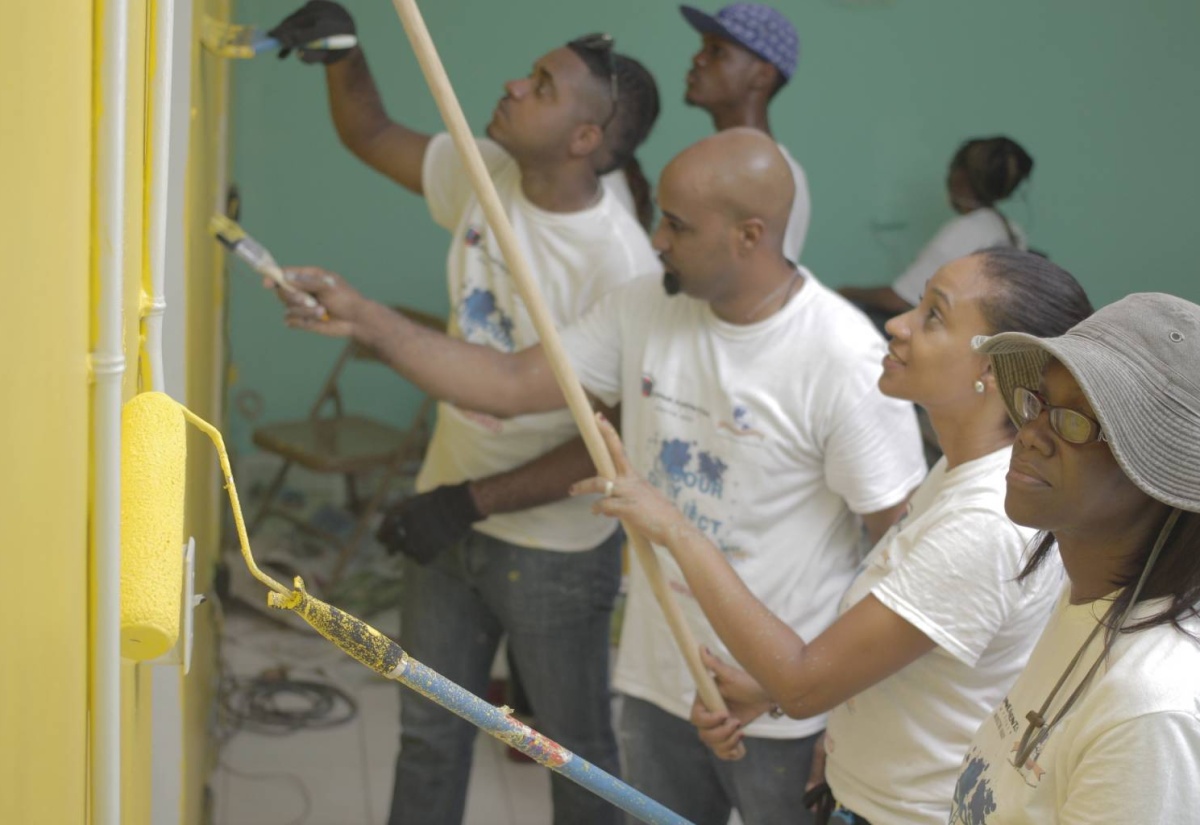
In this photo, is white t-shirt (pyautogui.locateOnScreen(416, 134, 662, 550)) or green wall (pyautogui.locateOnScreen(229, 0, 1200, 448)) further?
green wall (pyautogui.locateOnScreen(229, 0, 1200, 448))

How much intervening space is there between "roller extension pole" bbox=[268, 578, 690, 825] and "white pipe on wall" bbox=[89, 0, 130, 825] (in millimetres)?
149

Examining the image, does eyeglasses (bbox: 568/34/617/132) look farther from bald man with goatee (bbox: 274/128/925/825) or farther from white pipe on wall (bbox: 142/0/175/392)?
white pipe on wall (bbox: 142/0/175/392)

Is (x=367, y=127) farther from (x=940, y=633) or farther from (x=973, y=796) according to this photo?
(x=973, y=796)

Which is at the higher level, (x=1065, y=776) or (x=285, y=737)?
(x=1065, y=776)

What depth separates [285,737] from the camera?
3.30m

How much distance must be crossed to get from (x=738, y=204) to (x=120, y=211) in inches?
48.4

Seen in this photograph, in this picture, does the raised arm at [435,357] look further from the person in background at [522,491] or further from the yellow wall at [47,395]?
the yellow wall at [47,395]

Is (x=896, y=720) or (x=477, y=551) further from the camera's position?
(x=477, y=551)

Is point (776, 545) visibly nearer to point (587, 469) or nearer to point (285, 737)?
point (587, 469)

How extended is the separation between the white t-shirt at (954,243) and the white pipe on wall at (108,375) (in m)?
3.59

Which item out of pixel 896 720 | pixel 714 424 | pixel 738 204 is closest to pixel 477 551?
pixel 714 424

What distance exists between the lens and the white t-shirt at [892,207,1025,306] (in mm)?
4156

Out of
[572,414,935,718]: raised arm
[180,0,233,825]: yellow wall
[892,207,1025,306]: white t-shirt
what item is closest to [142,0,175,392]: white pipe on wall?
[180,0,233,825]: yellow wall

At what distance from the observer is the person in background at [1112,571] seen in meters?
1.02
